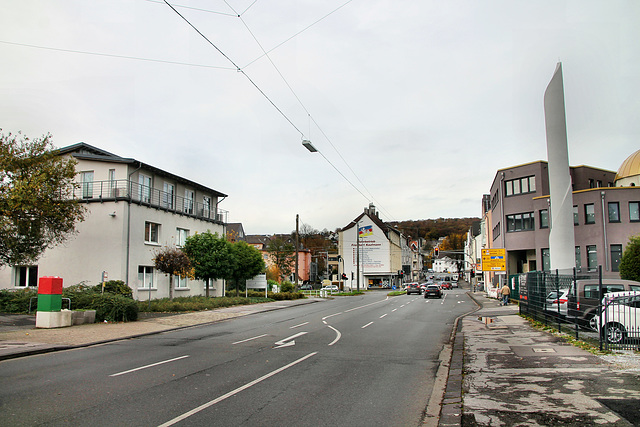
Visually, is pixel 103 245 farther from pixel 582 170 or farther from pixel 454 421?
pixel 582 170

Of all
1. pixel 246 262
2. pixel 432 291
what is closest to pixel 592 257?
pixel 432 291

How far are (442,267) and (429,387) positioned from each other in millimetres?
174141

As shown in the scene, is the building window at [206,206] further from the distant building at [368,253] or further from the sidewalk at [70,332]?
the distant building at [368,253]

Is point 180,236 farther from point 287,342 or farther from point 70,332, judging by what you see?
point 287,342

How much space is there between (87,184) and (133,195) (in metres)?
3.00

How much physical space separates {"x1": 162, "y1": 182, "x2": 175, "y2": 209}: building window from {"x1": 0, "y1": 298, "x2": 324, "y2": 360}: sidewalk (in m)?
12.3

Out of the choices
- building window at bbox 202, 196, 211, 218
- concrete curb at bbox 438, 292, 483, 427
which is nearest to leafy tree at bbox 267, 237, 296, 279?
building window at bbox 202, 196, 211, 218

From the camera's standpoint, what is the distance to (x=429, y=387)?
27.2 feet

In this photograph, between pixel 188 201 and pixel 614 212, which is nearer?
pixel 188 201

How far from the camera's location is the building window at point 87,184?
29.2 m

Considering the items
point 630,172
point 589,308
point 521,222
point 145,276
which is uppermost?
point 630,172

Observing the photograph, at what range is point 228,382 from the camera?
8.39 meters

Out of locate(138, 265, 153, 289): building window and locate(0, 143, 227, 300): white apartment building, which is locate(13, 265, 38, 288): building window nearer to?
locate(0, 143, 227, 300): white apartment building

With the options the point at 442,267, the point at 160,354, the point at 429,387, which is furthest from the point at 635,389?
the point at 442,267
